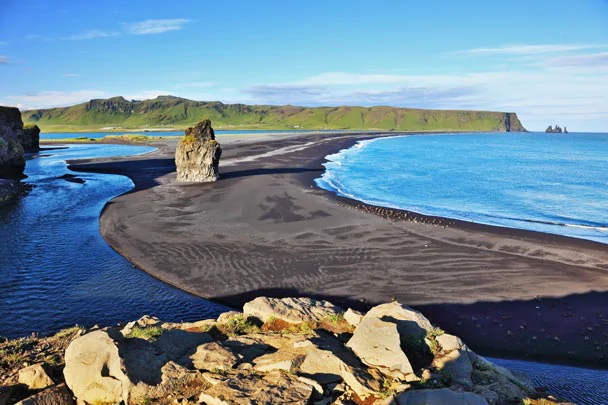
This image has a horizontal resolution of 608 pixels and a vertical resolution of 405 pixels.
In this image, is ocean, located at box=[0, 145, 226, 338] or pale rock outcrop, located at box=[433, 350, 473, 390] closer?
pale rock outcrop, located at box=[433, 350, 473, 390]

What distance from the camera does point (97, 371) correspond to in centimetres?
937

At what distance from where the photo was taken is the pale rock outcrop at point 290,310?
13.4m

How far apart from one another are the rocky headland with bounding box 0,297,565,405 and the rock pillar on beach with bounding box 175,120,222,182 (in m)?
41.6

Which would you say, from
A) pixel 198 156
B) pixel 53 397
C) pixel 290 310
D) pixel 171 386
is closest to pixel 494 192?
pixel 198 156

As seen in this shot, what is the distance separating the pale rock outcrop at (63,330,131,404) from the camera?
9.10 metres

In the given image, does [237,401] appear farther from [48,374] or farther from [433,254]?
[433,254]

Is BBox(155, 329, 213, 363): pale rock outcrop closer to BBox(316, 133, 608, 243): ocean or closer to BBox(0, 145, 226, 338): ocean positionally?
BBox(0, 145, 226, 338): ocean

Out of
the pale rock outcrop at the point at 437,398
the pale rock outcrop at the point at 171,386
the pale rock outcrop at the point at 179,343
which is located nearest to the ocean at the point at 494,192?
the pale rock outcrop at the point at 437,398

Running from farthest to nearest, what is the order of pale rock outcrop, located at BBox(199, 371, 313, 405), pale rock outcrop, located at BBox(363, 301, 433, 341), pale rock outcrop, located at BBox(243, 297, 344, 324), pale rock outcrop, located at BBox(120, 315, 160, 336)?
pale rock outcrop, located at BBox(243, 297, 344, 324)
pale rock outcrop, located at BBox(120, 315, 160, 336)
pale rock outcrop, located at BBox(363, 301, 433, 341)
pale rock outcrop, located at BBox(199, 371, 313, 405)

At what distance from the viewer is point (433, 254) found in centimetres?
2553

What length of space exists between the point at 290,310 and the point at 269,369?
12.3 feet

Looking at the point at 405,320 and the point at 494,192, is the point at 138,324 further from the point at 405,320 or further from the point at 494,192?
the point at 494,192

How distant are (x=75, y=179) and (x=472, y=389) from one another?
63.9 m

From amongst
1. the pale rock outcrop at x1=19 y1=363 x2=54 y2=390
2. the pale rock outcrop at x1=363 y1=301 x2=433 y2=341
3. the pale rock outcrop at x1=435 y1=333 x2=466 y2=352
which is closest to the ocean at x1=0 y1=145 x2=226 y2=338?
the pale rock outcrop at x1=19 y1=363 x2=54 y2=390
